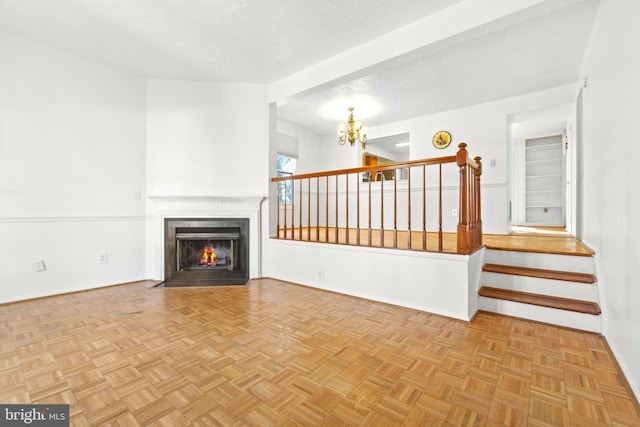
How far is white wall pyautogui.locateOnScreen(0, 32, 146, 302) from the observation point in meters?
2.86

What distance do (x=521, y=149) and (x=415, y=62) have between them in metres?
4.84

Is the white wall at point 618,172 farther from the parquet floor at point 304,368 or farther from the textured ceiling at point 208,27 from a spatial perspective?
the textured ceiling at point 208,27

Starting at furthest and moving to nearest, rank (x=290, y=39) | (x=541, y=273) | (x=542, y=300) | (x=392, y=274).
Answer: (x=290, y=39)
(x=392, y=274)
(x=541, y=273)
(x=542, y=300)

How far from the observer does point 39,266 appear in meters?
3.00

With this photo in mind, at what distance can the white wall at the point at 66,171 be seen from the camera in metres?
2.86

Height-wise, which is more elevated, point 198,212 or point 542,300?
point 198,212

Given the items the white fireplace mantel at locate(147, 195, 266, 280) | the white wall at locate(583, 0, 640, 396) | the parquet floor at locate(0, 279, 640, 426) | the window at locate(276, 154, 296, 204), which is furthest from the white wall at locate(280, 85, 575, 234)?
the white fireplace mantel at locate(147, 195, 266, 280)

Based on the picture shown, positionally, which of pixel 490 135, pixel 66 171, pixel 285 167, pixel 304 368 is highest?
pixel 490 135

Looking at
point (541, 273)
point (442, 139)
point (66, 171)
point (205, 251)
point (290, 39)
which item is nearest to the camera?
point (541, 273)

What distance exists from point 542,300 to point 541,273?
13.0 inches

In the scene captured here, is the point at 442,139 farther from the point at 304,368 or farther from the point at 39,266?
the point at 39,266

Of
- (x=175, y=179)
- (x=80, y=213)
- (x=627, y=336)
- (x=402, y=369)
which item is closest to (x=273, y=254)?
(x=175, y=179)

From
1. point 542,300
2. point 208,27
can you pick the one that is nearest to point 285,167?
point 208,27

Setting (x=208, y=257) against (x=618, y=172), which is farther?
(x=208, y=257)
